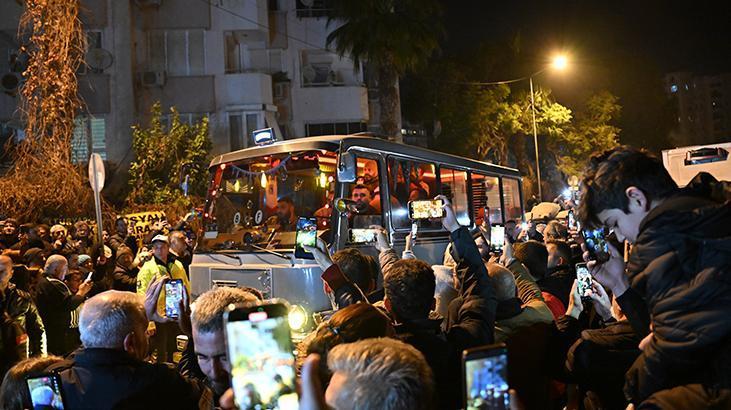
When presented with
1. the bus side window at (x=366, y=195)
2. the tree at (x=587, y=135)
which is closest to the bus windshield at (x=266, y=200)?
the bus side window at (x=366, y=195)

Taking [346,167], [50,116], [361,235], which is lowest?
[361,235]

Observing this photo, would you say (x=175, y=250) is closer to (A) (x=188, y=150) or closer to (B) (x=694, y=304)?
(B) (x=694, y=304)

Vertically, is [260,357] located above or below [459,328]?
above

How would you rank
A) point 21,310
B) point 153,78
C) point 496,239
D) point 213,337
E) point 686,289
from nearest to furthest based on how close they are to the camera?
1. point 686,289
2. point 213,337
3. point 21,310
4. point 496,239
5. point 153,78

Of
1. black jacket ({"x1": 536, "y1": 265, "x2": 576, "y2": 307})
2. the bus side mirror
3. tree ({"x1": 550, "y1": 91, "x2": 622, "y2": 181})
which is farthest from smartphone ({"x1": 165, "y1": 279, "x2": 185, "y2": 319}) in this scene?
tree ({"x1": 550, "y1": 91, "x2": 622, "y2": 181})

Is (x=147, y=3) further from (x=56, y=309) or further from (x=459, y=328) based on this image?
(x=459, y=328)

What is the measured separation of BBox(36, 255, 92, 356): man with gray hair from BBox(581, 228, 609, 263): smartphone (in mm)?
6248

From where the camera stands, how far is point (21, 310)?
627 cm

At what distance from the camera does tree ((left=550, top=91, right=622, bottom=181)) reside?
1431 inches

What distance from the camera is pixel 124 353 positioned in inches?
126

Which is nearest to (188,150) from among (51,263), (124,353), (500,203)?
(500,203)

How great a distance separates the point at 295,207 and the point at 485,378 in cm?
694

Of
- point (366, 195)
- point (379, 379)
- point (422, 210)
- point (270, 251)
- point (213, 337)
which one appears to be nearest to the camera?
point (379, 379)

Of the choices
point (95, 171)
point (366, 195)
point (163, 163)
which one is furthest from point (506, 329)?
point (163, 163)
